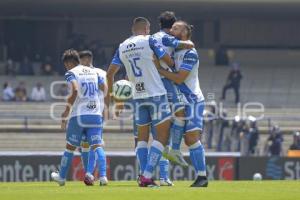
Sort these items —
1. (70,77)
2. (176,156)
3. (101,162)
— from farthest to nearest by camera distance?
(101,162)
(70,77)
(176,156)

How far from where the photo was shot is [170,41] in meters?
15.4

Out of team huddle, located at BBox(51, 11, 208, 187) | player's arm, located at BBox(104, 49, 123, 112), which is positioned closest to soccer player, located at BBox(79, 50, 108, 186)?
player's arm, located at BBox(104, 49, 123, 112)

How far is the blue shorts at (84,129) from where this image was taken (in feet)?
56.5

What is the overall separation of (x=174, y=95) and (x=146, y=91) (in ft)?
1.29

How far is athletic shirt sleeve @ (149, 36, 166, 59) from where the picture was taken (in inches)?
603

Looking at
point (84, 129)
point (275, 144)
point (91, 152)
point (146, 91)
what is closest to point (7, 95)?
point (275, 144)

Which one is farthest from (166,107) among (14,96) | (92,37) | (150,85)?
(92,37)

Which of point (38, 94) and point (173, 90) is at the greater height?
point (38, 94)

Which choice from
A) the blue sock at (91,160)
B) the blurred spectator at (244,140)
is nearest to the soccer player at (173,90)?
the blue sock at (91,160)

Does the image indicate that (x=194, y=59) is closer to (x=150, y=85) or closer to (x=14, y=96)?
(x=150, y=85)

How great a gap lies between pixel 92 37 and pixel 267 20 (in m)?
6.92

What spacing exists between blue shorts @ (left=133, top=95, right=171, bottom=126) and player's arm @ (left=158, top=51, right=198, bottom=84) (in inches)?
11.1

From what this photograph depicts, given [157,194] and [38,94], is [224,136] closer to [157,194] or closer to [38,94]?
[38,94]

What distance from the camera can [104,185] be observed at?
16891 mm
